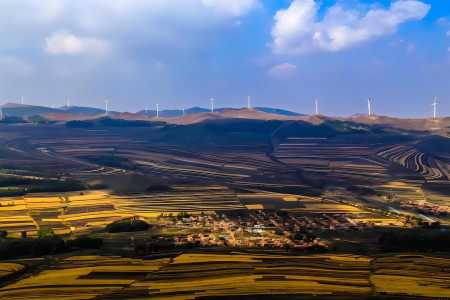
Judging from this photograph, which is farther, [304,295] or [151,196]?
[151,196]

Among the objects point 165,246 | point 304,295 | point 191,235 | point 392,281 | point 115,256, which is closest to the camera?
point 304,295

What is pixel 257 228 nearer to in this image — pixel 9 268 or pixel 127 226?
pixel 127 226

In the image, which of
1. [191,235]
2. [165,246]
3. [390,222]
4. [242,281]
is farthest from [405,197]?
[242,281]

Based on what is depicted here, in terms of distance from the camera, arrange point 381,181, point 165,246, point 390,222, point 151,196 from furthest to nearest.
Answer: point 381,181 < point 151,196 < point 390,222 < point 165,246

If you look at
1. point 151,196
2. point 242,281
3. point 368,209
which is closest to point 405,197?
point 368,209

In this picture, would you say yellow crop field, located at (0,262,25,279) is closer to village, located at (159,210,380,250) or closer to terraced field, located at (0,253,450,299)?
terraced field, located at (0,253,450,299)

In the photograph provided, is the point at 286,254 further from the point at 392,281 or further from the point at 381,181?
the point at 381,181

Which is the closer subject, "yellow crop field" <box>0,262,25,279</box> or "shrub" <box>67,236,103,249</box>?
"yellow crop field" <box>0,262,25,279</box>

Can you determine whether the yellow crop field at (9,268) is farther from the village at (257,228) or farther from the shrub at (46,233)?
the village at (257,228)

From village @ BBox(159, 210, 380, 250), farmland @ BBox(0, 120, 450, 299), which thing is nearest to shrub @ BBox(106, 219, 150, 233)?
farmland @ BBox(0, 120, 450, 299)
